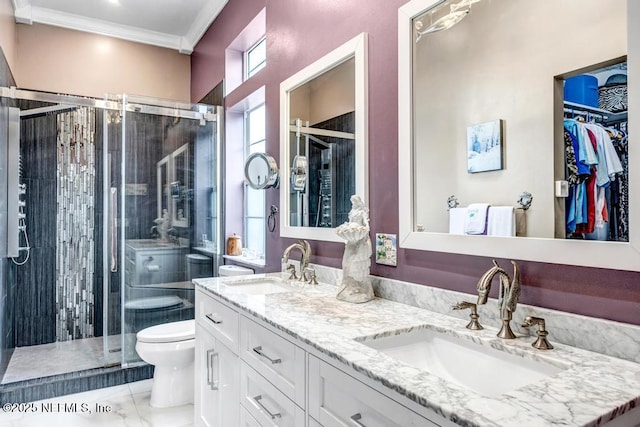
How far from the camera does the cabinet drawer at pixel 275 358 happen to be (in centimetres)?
113

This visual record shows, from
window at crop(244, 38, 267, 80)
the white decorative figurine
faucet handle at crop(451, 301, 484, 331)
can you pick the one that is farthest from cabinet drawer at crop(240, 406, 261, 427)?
window at crop(244, 38, 267, 80)

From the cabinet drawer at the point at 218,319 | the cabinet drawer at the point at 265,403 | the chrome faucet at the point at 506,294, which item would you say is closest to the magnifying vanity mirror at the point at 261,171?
the cabinet drawer at the point at 218,319

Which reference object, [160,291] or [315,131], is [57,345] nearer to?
[160,291]

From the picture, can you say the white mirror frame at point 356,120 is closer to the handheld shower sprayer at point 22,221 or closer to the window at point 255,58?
the window at point 255,58

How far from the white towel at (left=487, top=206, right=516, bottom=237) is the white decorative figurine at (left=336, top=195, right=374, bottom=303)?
1.59 ft

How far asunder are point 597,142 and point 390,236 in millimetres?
796

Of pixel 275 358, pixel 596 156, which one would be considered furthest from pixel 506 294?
pixel 275 358

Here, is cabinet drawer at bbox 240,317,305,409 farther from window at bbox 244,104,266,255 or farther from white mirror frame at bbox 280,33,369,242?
window at bbox 244,104,266,255

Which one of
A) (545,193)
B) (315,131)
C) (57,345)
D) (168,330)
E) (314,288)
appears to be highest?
(315,131)

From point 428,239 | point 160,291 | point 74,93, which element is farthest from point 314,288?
point 74,93

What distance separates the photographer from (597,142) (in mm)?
976

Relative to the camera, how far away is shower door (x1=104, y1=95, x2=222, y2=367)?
119 inches

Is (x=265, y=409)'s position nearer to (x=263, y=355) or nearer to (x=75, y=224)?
(x=263, y=355)

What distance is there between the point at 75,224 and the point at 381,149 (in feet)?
9.73
